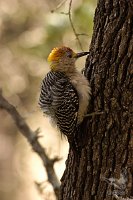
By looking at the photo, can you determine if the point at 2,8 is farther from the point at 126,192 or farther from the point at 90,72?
the point at 126,192

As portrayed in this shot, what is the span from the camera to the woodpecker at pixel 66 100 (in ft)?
14.4

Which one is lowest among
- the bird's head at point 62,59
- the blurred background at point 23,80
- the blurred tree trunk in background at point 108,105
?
the blurred tree trunk in background at point 108,105

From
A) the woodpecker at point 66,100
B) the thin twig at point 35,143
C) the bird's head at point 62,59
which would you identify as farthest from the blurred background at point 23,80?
the woodpecker at point 66,100

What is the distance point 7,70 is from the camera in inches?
440

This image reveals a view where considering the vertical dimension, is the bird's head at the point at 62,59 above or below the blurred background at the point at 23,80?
below

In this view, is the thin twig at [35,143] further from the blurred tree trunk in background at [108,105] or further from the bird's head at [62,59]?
the blurred tree trunk in background at [108,105]

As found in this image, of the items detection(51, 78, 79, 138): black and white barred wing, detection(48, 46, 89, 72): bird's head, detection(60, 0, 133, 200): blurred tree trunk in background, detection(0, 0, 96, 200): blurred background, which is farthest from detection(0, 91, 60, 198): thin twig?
detection(0, 0, 96, 200): blurred background

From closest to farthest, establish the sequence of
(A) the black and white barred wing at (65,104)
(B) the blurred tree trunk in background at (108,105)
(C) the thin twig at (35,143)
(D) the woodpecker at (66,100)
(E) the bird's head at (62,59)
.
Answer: (B) the blurred tree trunk in background at (108,105) → (D) the woodpecker at (66,100) → (A) the black and white barred wing at (65,104) → (E) the bird's head at (62,59) → (C) the thin twig at (35,143)

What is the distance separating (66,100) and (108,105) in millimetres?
676

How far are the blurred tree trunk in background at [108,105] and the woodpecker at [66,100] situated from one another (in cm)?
20

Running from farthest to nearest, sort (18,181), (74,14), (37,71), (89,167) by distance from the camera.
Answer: (18,181) < (37,71) < (74,14) < (89,167)

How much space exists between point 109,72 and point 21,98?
23.3 feet

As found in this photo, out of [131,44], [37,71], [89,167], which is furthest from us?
[37,71]

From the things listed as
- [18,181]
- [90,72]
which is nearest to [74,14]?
[90,72]
